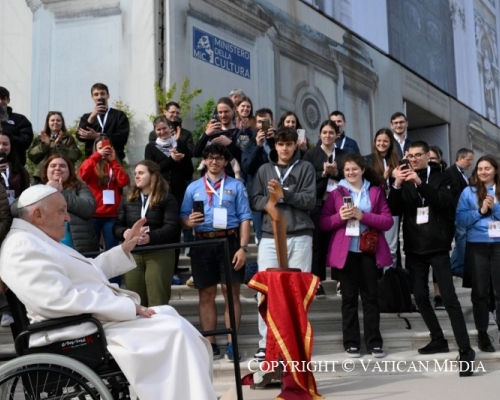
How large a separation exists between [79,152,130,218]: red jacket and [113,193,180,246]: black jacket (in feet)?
1.47

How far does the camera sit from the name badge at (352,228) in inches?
217

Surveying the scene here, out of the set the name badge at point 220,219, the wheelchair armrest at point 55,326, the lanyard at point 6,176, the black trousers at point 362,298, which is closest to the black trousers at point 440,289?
the black trousers at point 362,298

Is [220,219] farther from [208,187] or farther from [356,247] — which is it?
[356,247]

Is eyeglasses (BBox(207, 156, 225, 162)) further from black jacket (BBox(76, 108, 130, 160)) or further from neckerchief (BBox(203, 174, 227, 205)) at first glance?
black jacket (BBox(76, 108, 130, 160))

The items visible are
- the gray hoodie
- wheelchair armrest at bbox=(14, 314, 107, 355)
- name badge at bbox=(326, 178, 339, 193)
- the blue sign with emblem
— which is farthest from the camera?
the blue sign with emblem

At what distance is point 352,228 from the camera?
18.1 feet

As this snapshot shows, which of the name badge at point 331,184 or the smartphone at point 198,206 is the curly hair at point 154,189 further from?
the name badge at point 331,184

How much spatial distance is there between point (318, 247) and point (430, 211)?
1148mm

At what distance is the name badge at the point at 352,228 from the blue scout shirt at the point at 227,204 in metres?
0.80

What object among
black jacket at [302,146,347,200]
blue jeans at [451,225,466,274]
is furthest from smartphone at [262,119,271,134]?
blue jeans at [451,225,466,274]

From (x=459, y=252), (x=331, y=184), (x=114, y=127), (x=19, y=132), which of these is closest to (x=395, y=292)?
(x=459, y=252)

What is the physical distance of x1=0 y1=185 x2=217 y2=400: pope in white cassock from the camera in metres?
3.09

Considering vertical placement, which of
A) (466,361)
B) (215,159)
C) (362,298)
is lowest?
(466,361)

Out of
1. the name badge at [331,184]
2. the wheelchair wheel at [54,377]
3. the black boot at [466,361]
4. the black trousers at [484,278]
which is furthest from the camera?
the name badge at [331,184]
